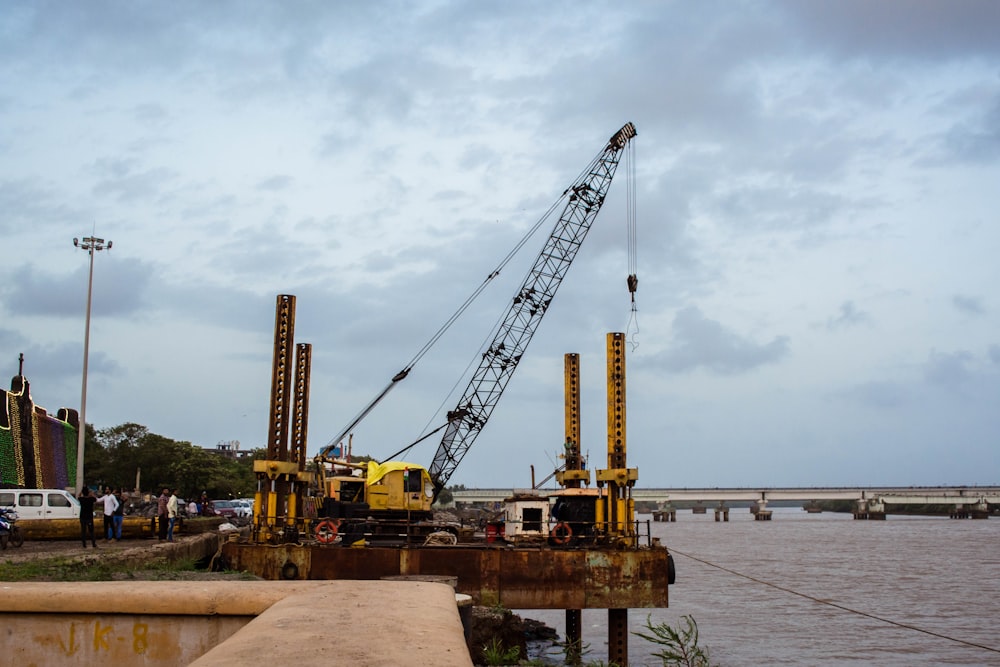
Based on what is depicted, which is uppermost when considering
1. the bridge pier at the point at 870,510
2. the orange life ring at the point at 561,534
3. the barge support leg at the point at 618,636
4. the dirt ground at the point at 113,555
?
the orange life ring at the point at 561,534

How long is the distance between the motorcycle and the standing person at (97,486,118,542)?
230 centimetres

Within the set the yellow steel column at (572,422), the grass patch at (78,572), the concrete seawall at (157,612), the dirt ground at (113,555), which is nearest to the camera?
the concrete seawall at (157,612)

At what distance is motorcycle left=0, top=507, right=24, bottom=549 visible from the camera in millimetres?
24391

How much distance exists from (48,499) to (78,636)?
25.0 metres

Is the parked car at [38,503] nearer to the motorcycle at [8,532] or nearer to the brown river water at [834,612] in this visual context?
the motorcycle at [8,532]

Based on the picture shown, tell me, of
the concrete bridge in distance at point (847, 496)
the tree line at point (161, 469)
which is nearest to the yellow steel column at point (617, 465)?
the tree line at point (161, 469)

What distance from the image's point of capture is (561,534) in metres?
26.8

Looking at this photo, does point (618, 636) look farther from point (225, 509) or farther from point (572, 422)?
point (225, 509)

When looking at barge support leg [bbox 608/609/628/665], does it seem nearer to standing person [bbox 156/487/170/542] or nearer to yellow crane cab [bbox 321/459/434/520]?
yellow crane cab [bbox 321/459/434/520]

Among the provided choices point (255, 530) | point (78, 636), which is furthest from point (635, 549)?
point (78, 636)

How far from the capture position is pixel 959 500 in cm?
18825

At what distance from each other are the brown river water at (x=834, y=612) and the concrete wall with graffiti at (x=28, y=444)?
85.6ft

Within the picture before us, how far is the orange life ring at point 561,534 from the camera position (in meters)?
25.3

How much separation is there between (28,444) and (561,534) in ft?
115
